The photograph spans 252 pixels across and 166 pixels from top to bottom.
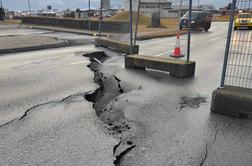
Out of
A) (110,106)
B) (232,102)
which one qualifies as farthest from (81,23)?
(232,102)

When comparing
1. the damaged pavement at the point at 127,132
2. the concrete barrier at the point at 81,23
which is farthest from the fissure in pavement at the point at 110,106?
the concrete barrier at the point at 81,23

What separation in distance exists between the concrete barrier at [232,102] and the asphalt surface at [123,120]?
15 cm

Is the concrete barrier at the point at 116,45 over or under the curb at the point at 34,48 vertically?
over

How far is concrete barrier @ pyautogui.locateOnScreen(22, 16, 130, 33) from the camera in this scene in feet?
67.5

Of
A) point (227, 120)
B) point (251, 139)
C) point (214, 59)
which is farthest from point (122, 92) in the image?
point (214, 59)

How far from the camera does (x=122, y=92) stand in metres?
6.29

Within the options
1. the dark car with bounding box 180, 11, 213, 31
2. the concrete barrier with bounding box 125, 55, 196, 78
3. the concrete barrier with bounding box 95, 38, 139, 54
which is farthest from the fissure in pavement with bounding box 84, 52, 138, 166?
the dark car with bounding box 180, 11, 213, 31

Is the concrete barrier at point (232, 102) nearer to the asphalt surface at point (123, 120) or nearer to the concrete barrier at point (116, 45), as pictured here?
the asphalt surface at point (123, 120)

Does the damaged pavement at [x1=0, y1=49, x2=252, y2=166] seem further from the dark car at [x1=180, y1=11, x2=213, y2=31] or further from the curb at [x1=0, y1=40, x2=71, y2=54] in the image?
the dark car at [x1=180, y1=11, x2=213, y2=31]

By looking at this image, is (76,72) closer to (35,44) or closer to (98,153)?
(98,153)

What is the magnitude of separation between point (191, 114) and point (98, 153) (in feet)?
6.78

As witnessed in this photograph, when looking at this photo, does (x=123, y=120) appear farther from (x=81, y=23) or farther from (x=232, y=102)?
(x=81, y=23)

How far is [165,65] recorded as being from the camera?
25.2 feet

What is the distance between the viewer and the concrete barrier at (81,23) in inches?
810
